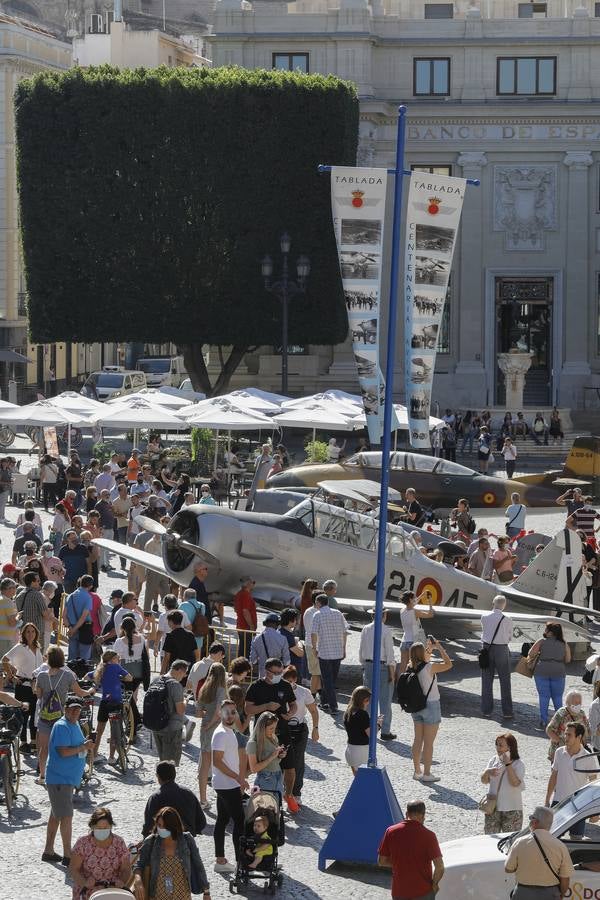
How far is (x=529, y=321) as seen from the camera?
208ft

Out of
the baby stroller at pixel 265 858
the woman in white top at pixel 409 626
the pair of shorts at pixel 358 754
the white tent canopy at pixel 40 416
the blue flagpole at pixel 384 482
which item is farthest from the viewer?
the white tent canopy at pixel 40 416

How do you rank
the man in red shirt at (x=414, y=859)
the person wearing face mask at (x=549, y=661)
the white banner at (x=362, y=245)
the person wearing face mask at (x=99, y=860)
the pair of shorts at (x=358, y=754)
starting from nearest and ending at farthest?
the person wearing face mask at (x=99, y=860) → the man in red shirt at (x=414, y=859) → the pair of shorts at (x=358, y=754) → the white banner at (x=362, y=245) → the person wearing face mask at (x=549, y=661)

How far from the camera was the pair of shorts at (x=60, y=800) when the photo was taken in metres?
13.7

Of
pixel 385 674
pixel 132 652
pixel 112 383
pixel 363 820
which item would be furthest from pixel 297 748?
pixel 112 383

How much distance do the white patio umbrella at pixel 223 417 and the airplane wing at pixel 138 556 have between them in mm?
12252

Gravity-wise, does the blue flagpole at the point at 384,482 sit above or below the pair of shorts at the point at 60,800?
above

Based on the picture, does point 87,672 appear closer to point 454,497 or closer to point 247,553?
point 247,553

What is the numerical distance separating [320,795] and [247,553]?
7.34 metres

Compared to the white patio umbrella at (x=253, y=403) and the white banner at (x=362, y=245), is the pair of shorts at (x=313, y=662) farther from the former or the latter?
the white patio umbrella at (x=253, y=403)

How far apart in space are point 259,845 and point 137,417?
2503 cm

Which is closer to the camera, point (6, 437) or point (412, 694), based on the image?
point (412, 694)

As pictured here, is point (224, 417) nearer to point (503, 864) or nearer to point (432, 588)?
point (432, 588)

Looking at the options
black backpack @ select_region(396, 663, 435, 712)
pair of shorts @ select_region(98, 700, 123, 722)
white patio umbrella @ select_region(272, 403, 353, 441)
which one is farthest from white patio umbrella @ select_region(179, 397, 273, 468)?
pair of shorts @ select_region(98, 700, 123, 722)

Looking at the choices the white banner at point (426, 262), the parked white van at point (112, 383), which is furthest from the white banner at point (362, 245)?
the parked white van at point (112, 383)
